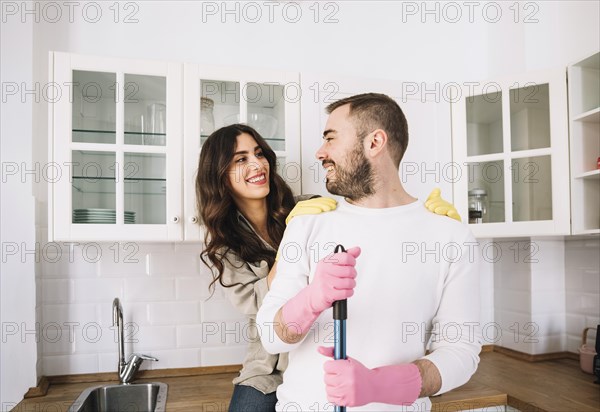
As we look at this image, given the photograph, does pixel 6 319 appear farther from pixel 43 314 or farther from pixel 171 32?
pixel 171 32

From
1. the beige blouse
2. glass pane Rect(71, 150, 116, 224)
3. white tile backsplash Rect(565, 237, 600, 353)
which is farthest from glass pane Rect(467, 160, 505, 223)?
glass pane Rect(71, 150, 116, 224)

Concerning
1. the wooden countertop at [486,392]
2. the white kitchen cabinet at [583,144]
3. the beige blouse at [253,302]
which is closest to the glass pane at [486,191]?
the white kitchen cabinet at [583,144]

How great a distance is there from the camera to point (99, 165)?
175 cm

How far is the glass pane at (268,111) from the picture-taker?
74.0 inches

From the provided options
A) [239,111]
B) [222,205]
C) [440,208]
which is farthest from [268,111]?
[440,208]

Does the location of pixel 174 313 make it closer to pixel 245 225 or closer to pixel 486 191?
pixel 245 225

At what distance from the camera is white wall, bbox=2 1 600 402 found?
1.90 m

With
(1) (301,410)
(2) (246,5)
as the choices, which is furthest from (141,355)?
(2) (246,5)

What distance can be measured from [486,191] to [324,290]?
4.47 ft

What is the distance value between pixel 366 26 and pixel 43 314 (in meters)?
1.98

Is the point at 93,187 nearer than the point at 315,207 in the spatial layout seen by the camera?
No

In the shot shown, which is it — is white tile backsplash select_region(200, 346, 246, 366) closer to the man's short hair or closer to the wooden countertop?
the wooden countertop

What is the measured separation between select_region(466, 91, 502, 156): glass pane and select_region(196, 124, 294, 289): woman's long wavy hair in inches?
37.4

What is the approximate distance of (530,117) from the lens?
6.78 feet
